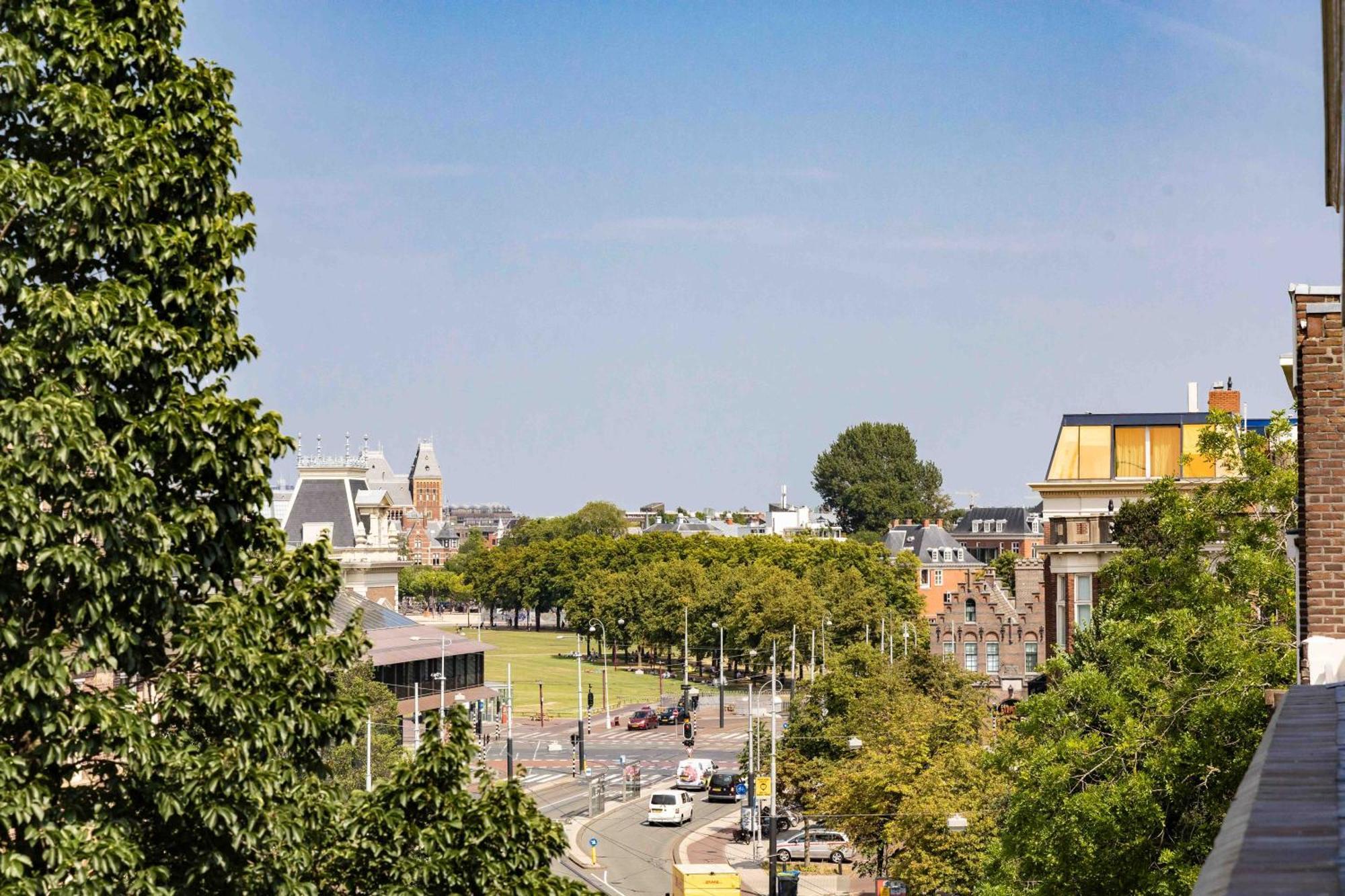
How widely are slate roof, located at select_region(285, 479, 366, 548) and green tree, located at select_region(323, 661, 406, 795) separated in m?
42.5

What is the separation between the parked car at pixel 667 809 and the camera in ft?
233

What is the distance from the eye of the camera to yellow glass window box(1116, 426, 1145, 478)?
61125mm

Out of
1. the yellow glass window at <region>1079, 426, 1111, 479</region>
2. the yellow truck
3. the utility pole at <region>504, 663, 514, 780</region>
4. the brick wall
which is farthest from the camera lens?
the utility pole at <region>504, 663, 514, 780</region>

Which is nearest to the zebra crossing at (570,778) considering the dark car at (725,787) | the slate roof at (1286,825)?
the dark car at (725,787)

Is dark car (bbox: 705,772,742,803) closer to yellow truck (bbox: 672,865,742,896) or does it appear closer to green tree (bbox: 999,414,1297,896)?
yellow truck (bbox: 672,865,742,896)

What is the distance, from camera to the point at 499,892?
13.6 m

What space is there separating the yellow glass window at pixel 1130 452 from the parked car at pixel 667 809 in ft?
79.3

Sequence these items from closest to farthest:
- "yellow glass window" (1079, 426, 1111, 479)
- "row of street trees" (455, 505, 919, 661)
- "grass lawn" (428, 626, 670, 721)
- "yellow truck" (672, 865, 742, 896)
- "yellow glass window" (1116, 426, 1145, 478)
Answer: "yellow truck" (672, 865, 742, 896)
"yellow glass window" (1079, 426, 1111, 479)
"yellow glass window" (1116, 426, 1145, 478)
"grass lawn" (428, 626, 670, 721)
"row of street trees" (455, 505, 919, 661)

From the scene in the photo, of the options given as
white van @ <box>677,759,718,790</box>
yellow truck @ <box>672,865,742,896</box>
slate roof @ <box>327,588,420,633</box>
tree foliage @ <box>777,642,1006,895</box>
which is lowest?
white van @ <box>677,759,718,790</box>

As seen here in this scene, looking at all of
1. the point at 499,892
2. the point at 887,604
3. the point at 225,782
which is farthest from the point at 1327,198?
the point at 887,604

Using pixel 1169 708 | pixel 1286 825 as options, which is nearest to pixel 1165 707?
pixel 1169 708

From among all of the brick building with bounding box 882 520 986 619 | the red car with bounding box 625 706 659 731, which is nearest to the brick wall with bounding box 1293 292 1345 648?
the red car with bounding box 625 706 659 731

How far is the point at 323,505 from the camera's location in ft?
371

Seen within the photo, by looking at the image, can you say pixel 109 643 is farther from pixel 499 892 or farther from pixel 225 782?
pixel 499 892
